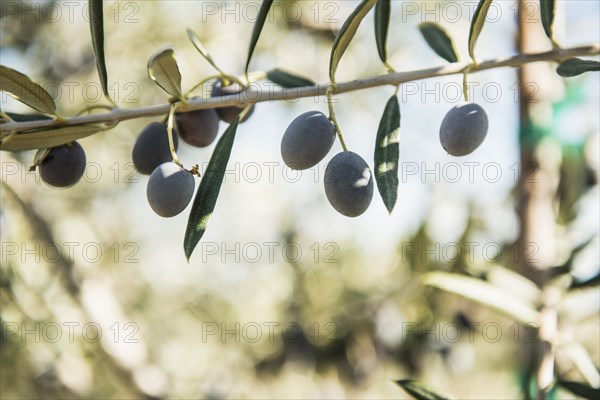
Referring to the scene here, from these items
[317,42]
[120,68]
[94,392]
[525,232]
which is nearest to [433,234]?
[525,232]

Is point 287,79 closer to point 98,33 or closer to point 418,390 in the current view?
point 98,33

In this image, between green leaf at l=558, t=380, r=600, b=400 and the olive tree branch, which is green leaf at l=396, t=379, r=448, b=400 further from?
the olive tree branch

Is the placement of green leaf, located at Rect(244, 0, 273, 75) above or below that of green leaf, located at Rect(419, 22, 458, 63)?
above

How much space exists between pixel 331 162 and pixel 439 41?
1.19 feet

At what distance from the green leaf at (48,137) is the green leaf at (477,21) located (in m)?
0.53

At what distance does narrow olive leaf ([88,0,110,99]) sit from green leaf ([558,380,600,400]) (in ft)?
3.03

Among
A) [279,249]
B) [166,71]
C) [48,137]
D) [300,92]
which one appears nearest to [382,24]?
[300,92]

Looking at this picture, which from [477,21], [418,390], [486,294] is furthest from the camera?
[486,294]

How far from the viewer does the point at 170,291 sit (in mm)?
3305

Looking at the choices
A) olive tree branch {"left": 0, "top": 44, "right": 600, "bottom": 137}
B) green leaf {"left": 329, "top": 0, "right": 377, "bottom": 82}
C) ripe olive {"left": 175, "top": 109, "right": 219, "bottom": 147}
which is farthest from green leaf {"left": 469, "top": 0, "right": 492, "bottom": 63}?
ripe olive {"left": 175, "top": 109, "right": 219, "bottom": 147}

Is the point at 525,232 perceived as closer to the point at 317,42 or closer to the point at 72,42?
the point at 317,42

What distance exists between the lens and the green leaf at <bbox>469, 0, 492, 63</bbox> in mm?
830

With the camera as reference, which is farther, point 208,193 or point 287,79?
point 287,79

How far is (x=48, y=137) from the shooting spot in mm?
839
